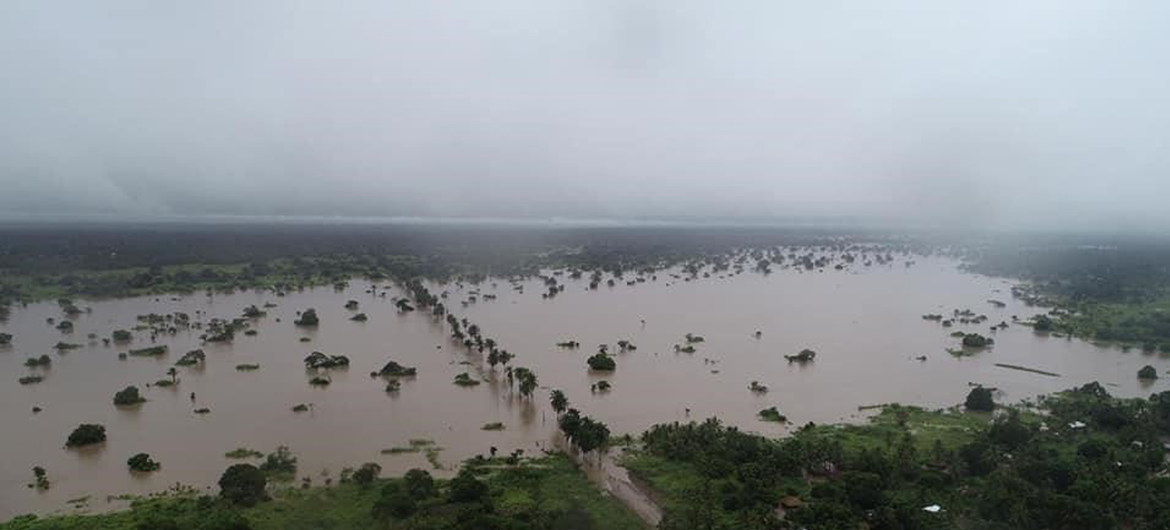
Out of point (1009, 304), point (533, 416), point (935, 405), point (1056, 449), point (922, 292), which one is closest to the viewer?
point (1056, 449)

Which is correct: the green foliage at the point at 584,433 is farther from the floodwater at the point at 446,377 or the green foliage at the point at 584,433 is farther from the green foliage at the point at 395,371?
the green foliage at the point at 395,371

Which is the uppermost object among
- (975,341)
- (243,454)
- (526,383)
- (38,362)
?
(526,383)

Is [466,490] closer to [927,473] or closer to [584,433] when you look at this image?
[584,433]

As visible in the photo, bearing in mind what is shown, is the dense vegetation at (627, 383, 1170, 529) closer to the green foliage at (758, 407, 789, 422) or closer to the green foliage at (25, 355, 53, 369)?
the green foliage at (758, 407, 789, 422)

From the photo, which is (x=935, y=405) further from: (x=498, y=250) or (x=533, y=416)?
(x=498, y=250)

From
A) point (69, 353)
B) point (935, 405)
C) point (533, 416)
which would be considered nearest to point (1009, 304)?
point (935, 405)

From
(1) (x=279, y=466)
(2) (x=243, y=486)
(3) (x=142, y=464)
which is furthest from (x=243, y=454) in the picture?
(2) (x=243, y=486)
